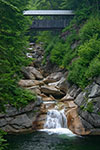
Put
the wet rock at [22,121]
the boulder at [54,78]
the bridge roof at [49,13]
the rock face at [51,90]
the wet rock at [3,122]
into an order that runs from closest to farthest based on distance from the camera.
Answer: the wet rock at [3,122] < the wet rock at [22,121] < the rock face at [51,90] < the boulder at [54,78] < the bridge roof at [49,13]

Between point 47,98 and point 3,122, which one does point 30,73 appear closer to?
point 47,98

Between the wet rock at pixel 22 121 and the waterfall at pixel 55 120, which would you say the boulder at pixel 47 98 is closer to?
the waterfall at pixel 55 120

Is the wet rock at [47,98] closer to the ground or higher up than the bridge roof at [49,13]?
closer to the ground

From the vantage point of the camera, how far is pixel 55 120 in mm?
15117

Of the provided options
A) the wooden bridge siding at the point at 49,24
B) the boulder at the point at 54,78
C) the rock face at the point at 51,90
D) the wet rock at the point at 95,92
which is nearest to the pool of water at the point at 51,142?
the wet rock at the point at 95,92

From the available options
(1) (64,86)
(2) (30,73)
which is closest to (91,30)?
(1) (64,86)

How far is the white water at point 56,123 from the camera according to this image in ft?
46.3

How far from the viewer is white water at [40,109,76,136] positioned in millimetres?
14109

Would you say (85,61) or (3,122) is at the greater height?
(85,61)

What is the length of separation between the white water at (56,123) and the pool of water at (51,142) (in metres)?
0.61

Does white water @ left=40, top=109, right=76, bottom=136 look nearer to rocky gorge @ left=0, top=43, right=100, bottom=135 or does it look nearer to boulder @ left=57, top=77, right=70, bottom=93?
rocky gorge @ left=0, top=43, right=100, bottom=135

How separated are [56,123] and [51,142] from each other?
116 inches

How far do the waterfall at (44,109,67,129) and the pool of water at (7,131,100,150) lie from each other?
1250 mm

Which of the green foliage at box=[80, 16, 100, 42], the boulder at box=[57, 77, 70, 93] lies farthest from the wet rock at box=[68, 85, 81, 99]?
the green foliage at box=[80, 16, 100, 42]
